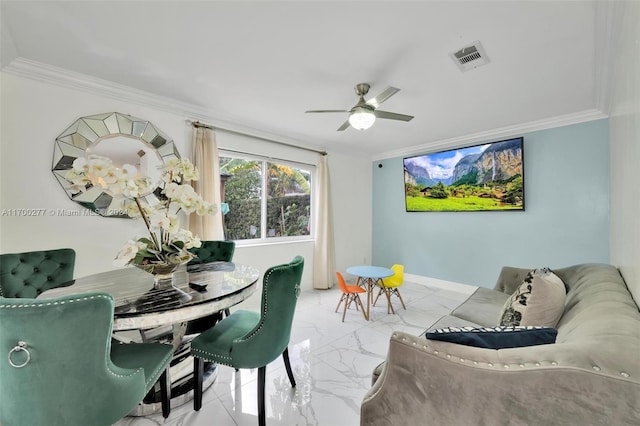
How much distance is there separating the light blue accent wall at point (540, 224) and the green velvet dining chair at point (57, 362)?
173 inches

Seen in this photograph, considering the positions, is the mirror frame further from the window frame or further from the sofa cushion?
the sofa cushion

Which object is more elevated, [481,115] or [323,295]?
[481,115]

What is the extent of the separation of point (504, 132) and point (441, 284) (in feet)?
8.33

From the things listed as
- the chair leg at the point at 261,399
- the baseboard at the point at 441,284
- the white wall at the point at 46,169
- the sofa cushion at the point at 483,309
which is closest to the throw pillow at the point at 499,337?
the chair leg at the point at 261,399

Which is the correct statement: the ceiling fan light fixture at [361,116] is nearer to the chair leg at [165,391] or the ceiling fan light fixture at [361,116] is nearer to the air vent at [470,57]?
the air vent at [470,57]

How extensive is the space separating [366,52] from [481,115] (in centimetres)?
208

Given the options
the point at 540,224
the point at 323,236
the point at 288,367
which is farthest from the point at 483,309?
the point at 323,236

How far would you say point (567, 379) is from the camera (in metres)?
0.63

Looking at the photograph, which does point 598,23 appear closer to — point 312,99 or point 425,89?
point 425,89

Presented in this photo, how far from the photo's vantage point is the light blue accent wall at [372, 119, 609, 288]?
9.91 feet

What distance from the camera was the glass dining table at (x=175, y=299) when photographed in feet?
3.96

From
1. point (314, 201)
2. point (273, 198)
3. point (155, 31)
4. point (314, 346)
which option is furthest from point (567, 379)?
point (314, 201)

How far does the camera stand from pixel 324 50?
1.92 m

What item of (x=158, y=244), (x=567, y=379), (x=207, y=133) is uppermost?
(x=207, y=133)
